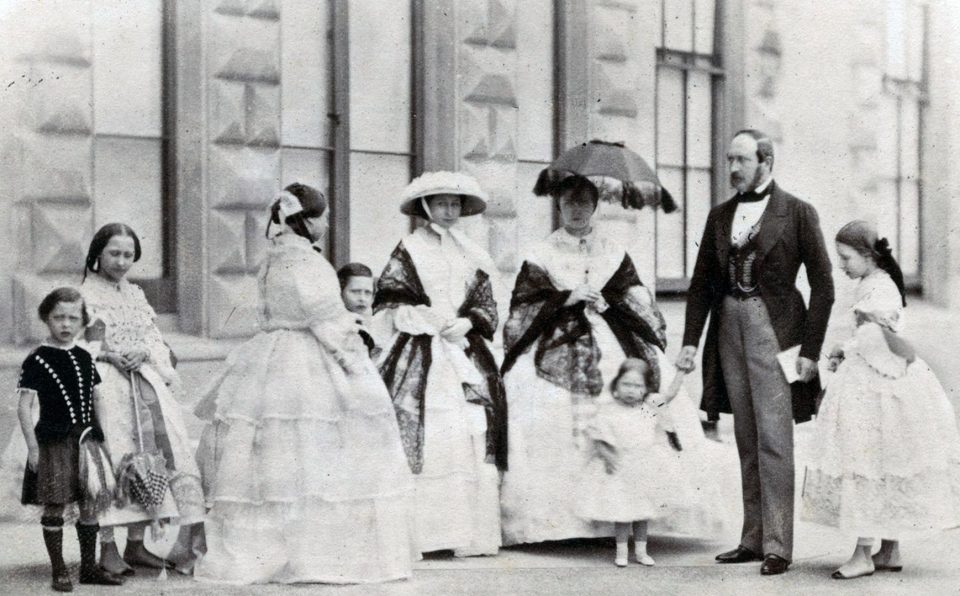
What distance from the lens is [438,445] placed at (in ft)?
20.6

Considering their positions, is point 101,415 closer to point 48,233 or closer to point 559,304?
point 48,233

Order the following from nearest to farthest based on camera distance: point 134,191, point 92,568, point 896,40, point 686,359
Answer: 1. point 92,568
2. point 686,359
3. point 134,191
4. point 896,40

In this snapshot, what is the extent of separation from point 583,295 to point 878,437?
1609 millimetres

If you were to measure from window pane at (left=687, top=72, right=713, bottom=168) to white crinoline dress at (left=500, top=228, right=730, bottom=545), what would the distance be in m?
4.26

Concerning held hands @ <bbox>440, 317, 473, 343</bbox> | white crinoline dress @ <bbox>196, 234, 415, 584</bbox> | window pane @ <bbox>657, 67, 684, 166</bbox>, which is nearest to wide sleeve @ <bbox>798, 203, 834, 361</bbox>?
held hands @ <bbox>440, 317, 473, 343</bbox>

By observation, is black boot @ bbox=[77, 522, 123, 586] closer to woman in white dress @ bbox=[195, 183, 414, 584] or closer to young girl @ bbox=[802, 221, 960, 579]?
woman in white dress @ bbox=[195, 183, 414, 584]

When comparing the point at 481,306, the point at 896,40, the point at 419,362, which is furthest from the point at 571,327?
the point at 896,40

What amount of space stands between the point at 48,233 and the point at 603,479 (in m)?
3.37

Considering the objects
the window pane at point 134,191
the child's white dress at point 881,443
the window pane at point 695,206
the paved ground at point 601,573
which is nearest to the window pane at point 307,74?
the window pane at point 134,191

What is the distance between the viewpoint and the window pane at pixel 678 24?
34.4 ft

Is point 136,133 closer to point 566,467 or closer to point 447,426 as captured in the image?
point 447,426

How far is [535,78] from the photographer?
969 centimetres

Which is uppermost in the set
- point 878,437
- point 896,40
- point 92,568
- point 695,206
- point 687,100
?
point 896,40

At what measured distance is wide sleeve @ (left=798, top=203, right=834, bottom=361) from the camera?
601 centimetres
